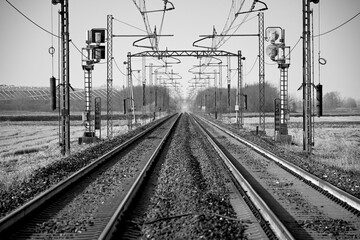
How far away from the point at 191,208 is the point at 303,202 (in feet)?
8.77

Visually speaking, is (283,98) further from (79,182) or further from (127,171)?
(79,182)

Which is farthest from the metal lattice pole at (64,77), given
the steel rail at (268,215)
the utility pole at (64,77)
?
the steel rail at (268,215)

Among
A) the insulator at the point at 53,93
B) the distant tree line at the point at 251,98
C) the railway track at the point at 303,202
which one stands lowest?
the railway track at the point at 303,202

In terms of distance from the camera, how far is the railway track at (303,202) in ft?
23.0

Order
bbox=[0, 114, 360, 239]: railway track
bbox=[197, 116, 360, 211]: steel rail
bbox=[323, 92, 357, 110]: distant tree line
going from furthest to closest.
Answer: bbox=[323, 92, 357, 110]: distant tree line
bbox=[197, 116, 360, 211]: steel rail
bbox=[0, 114, 360, 239]: railway track

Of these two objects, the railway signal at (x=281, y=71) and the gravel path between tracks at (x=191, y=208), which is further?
the railway signal at (x=281, y=71)

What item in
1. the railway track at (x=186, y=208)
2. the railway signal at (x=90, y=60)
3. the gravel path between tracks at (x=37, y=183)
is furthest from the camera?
the railway signal at (x=90, y=60)

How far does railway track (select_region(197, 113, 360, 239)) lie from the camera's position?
701cm

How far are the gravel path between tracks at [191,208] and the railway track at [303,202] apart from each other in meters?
0.81

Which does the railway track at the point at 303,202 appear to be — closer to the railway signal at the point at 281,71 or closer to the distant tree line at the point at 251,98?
the railway signal at the point at 281,71

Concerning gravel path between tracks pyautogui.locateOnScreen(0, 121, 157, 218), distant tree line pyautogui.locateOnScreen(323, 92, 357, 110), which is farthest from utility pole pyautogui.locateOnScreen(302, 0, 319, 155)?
distant tree line pyautogui.locateOnScreen(323, 92, 357, 110)

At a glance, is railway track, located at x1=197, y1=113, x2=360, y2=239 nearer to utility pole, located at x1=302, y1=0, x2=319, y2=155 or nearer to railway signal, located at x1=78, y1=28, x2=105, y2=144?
utility pole, located at x1=302, y1=0, x2=319, y2=155

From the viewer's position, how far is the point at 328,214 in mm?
8102

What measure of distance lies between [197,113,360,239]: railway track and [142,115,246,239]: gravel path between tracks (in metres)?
0.81
